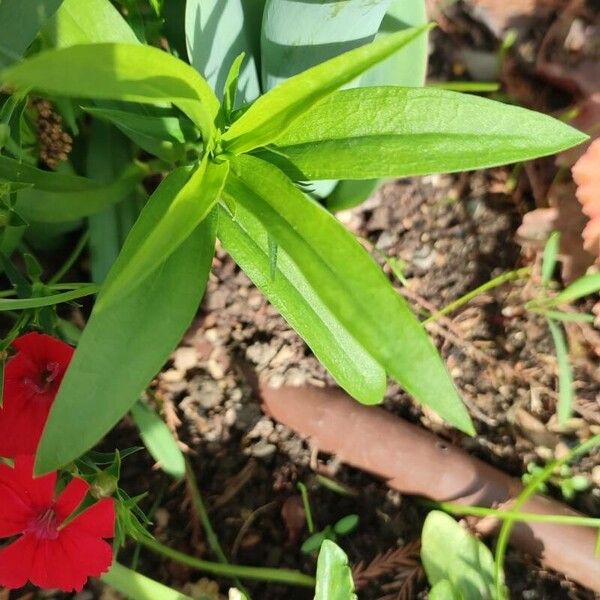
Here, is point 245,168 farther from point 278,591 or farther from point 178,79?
point 278,591

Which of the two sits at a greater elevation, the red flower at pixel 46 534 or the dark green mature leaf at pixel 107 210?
the dark green mature leaf at pixel 107 210

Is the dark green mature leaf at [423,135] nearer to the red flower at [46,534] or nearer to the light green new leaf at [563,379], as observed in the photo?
the red flower at [46,534]

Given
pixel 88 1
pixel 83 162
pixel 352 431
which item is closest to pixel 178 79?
pixel 88 1

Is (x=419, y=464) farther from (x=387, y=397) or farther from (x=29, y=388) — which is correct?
(x=29, y=388)

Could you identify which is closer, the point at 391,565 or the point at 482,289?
the point at 391,565

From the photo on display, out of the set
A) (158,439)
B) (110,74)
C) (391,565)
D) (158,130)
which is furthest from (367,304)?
(391,565)

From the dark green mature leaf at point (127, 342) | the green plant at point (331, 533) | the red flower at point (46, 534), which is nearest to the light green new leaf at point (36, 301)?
the dark green mature leaf at point (127, 342)

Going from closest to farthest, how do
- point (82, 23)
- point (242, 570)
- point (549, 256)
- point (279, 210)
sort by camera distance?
point (279, 210) < point (82, 23) < point (242, 570) < point (549, 256)

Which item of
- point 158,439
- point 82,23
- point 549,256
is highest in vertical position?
point 82,23
